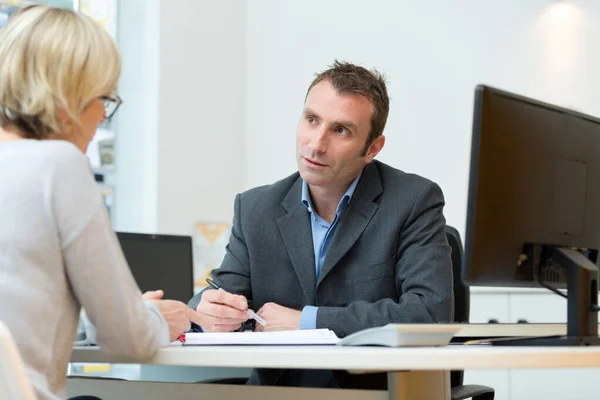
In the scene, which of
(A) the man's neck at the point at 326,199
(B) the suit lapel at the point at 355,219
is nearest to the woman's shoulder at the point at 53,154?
(B) the suit lapel at the point at 355,219

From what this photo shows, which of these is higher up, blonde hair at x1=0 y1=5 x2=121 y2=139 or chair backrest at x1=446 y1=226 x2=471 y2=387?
blonde hair at x1=0 y1=5 x2=121 y2=139

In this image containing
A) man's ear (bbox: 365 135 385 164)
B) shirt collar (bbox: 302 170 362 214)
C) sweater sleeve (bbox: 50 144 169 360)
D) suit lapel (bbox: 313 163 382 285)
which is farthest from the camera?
man's ear (bbox: 365 135 385 164)

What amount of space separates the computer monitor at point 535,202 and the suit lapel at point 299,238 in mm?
706

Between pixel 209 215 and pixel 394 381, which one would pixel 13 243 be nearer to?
pixel 394 381

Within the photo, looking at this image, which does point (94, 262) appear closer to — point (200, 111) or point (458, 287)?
point (458, 287)

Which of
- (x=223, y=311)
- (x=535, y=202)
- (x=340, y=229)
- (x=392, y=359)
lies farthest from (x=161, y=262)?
(x=392, y=359)

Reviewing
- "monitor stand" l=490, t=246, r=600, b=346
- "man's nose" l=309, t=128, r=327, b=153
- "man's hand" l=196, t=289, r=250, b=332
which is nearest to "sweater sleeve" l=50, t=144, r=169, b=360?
"man's hand" l=196, t=289, r=250, b=332

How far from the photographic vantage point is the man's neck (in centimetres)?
233

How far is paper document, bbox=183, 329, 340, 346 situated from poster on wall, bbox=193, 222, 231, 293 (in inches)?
139

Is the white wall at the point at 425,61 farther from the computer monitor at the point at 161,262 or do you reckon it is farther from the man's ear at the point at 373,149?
the man's ear at the point at 373,149

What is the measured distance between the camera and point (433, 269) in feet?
6.82

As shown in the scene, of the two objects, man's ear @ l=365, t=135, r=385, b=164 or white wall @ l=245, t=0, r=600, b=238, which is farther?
white wall @ l=245, t=0, r=600, b=238

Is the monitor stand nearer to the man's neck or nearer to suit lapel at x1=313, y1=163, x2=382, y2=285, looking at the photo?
suit lapel at x1=313, y1=163, x2=382, y2=285

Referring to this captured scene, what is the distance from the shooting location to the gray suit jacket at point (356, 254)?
2070mm
